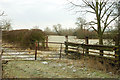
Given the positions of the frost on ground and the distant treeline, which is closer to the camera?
the frost on ground

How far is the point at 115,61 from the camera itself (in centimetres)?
614

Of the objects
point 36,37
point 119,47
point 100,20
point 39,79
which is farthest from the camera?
point 36,37

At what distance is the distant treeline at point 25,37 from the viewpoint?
48.7 ft

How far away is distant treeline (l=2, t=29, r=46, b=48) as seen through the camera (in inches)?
585

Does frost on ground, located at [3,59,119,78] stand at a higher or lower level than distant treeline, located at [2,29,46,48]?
lower

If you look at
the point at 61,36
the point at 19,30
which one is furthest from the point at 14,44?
the point at 61,36

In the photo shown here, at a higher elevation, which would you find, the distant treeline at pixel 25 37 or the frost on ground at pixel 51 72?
the distant treeline at pixel 25 37

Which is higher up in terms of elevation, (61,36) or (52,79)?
(61,36)

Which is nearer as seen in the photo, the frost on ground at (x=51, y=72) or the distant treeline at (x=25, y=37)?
the frost on ground at (x=51, y=72)

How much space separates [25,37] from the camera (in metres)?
14.9

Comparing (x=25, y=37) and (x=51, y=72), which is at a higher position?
(x=25, y=37)

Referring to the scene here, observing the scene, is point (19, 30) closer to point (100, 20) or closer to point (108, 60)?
point (100, 20)

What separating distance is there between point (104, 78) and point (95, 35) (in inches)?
216

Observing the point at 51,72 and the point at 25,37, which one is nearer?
the point at 51,72
